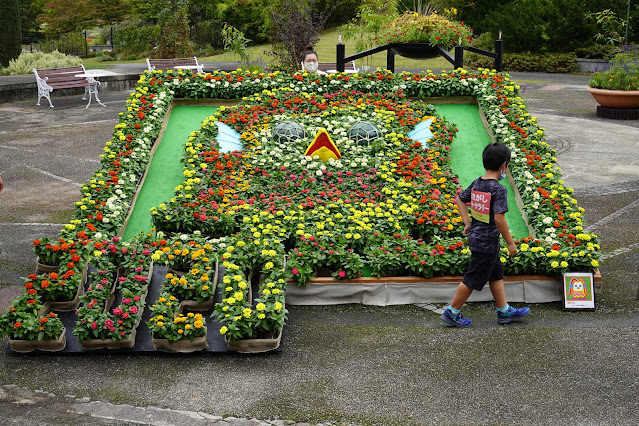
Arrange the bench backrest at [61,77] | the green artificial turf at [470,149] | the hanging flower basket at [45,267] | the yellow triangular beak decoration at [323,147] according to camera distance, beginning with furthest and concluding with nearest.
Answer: the bench backrest at [61,77], the yellow triangular beak decoration at [323,147], the green artificial turf at [470,149], the hanging flower basket at [45,267]

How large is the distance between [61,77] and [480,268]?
15.3 meters

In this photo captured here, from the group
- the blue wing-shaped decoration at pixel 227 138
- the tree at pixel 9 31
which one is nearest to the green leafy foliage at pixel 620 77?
the blue wing-shaped decoration at pixel 227 138

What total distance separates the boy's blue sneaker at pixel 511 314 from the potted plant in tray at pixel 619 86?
37.0 ft

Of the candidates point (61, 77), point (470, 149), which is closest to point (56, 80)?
point (61, 77)

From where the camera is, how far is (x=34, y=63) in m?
21.9

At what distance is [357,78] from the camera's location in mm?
10359

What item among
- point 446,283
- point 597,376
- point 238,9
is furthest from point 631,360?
point 238,9

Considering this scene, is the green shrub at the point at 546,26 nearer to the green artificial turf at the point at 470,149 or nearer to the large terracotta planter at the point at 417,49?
the large terracotta planter at the point at 417,49

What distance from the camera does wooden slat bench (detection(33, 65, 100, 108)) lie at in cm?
1756

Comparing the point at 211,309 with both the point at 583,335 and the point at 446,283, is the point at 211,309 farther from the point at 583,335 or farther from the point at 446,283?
the point at 583,335

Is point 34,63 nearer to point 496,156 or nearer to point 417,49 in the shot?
point 417,49

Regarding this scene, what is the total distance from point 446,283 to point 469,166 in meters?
2.47

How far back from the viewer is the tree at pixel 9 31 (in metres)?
21.0

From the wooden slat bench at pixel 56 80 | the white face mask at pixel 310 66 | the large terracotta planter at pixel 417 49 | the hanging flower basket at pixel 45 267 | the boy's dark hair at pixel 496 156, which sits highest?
the large terracotta planter at pixel 417 49
